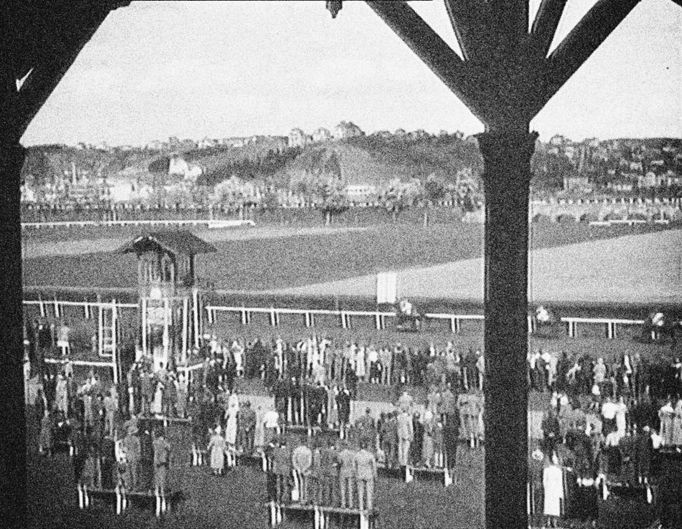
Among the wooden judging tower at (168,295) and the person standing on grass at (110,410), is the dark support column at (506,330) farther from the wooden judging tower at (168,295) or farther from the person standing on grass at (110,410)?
the person standing on grass at (110,410)

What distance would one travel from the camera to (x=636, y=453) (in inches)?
206

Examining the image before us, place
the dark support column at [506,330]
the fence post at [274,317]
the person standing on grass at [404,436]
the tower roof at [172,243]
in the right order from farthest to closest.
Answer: the tower roof at [172,243]
the fence post at [274,317]
the person standing on grass at [404,436]
the dark support column at [506,330]

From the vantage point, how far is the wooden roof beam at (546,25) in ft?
15.3

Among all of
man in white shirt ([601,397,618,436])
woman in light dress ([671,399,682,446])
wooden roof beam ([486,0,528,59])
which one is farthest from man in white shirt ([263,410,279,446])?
wooden roof beam ([486,0,528,59])

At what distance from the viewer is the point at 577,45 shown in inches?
184

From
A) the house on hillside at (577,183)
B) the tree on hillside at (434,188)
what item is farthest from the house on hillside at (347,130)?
the house on hillside at (577,183)

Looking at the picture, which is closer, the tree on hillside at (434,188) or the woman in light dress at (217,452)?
the tree on hillside at (434,188)

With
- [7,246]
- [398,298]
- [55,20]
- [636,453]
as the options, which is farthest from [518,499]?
[55,20]

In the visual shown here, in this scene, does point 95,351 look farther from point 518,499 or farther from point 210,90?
point 518,499

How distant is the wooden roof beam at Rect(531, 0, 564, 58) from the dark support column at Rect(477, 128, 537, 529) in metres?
0.47

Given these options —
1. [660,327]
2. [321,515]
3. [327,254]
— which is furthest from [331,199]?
[660,327]

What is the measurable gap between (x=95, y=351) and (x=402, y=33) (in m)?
2.92

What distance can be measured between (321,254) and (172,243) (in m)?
0.95

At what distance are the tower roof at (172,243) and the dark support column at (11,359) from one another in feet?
2.38
